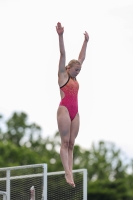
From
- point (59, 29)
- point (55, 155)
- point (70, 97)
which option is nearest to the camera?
point (59, 29)

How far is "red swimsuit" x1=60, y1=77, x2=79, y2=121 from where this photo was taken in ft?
40.5

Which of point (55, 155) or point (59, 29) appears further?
point (55, 155)

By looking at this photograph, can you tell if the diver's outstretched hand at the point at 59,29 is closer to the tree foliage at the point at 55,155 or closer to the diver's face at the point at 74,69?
the diver's face at the point at 74,69

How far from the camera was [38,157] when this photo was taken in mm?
55969

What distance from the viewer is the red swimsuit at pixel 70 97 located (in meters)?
12.3

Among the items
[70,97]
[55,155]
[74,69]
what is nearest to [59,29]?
[74,69]

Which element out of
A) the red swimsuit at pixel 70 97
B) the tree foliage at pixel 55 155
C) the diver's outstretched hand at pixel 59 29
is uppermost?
the tree foliage at pixel 55 155

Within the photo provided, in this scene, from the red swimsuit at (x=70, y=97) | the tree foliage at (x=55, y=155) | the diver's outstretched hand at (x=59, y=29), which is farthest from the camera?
the tree foliage at (x=55, y=155)

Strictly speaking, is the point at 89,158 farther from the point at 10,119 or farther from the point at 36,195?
the point at 36,195

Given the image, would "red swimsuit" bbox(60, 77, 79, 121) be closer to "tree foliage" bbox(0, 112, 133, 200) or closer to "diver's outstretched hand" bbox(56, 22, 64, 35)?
"diver's outstretched hand" bbox(56, 22, 64, 35)

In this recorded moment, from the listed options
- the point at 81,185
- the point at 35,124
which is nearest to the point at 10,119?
the point at 35,124

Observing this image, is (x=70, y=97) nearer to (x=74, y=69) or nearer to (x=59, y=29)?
(x=74, y=69)

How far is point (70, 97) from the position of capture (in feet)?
40.5

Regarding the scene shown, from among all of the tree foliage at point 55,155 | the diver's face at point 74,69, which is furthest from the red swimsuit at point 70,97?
the tree foliage at point 55,155
